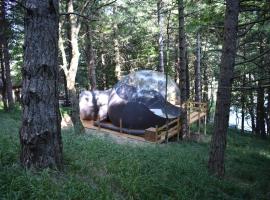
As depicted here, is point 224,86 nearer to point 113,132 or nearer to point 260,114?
point 113,132

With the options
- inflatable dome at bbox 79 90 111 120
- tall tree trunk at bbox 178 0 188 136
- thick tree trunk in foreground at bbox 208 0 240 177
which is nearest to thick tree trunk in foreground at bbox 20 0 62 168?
thick tree trunk in foreground at bbox 208 0 240 177

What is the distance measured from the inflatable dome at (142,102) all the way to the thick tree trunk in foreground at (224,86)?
8.65m

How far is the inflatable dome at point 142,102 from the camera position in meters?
18.0

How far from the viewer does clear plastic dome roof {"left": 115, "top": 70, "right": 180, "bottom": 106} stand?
18.8m

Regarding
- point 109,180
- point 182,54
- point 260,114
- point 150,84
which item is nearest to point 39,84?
point 109,180

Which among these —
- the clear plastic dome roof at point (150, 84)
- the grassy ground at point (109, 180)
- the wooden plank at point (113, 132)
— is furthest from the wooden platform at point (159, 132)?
the grassy ground at point (109, 180)

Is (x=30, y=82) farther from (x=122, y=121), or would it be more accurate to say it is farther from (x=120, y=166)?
(x=122, y=121)

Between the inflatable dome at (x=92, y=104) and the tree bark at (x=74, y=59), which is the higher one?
the tree bark at (x=74, y=59)

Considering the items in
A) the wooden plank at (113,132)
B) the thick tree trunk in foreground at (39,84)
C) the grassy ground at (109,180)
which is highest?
the thick tree trunk in foreground at (39,84)

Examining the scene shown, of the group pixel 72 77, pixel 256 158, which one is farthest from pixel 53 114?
pixel 256 158

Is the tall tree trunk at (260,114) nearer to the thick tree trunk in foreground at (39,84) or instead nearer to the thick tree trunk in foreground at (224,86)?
the thick tree trunk in foreground at (224,86)

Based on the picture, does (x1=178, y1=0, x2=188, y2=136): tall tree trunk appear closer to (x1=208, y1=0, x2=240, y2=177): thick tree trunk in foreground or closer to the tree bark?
the tree bark

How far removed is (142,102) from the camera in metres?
18.3

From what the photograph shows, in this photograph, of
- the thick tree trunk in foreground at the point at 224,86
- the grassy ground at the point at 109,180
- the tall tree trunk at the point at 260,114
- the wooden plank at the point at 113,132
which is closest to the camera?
the grassy ground at the point at 109,180
